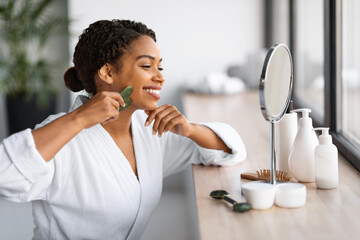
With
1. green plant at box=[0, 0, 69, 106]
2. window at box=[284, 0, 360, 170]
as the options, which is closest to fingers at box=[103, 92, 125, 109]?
window at box=[284, 0, 360, 170]

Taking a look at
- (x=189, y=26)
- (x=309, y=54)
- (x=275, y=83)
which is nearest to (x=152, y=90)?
(x=275, y=83)

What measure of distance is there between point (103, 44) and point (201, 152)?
0.48 meters

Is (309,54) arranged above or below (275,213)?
above

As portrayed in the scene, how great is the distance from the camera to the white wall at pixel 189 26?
4.03 metres

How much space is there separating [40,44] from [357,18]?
3399 millimetres

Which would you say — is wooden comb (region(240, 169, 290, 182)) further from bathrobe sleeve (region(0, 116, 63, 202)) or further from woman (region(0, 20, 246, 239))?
bathrobe sleeve (region(0, 116, 63, 202))

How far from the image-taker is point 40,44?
4.68 metres

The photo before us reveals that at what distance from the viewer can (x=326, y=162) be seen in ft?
4.21

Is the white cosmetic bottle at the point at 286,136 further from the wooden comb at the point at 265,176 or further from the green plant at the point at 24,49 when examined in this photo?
the green plant at the point at 24,49

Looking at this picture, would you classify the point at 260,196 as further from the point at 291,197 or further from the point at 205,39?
the point at 205,39

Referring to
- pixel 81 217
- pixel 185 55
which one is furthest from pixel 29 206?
pixel 81 217

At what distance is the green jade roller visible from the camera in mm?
1168

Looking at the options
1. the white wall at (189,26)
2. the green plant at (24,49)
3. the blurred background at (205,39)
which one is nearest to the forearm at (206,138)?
the blurred background at (205,39)

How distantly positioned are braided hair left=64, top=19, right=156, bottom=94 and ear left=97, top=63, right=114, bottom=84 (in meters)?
0.01
